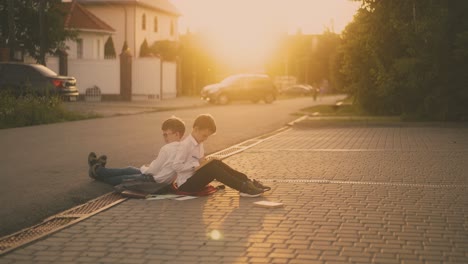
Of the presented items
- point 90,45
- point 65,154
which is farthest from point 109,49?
Result: point 65,154

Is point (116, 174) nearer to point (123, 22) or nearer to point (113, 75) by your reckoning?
point (113, 75)

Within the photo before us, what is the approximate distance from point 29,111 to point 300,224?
16.7m

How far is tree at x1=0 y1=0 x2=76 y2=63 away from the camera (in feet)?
118

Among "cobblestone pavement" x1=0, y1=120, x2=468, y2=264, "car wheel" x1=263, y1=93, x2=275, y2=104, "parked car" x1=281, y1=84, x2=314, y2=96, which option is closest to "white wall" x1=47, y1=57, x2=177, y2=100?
"car wheel" x1=263, y1=93, x2=275, y2=104

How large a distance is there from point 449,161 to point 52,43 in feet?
89.6

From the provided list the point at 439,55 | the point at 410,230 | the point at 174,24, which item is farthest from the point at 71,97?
the point at 174,24

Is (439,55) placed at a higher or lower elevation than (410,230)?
higher

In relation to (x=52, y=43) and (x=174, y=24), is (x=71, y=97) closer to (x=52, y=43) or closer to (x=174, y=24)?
(x=52, y=43)

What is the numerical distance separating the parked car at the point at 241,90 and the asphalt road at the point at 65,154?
19095 millimetres

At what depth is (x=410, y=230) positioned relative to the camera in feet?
22.8

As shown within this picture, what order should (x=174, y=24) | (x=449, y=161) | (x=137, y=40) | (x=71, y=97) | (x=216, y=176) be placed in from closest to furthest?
1. (x=216, y=176)
2. (x=449, y=161)
3. (x=71, y=97)
4. (x=137, y=40)
5. (x=174, y=24)

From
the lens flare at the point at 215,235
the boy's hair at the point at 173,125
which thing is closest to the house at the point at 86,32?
the boy's hair at the point at 173,125

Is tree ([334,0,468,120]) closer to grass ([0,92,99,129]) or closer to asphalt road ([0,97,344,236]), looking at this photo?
asphalt road ([0,97,344,236])

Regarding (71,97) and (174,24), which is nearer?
(71,97)
